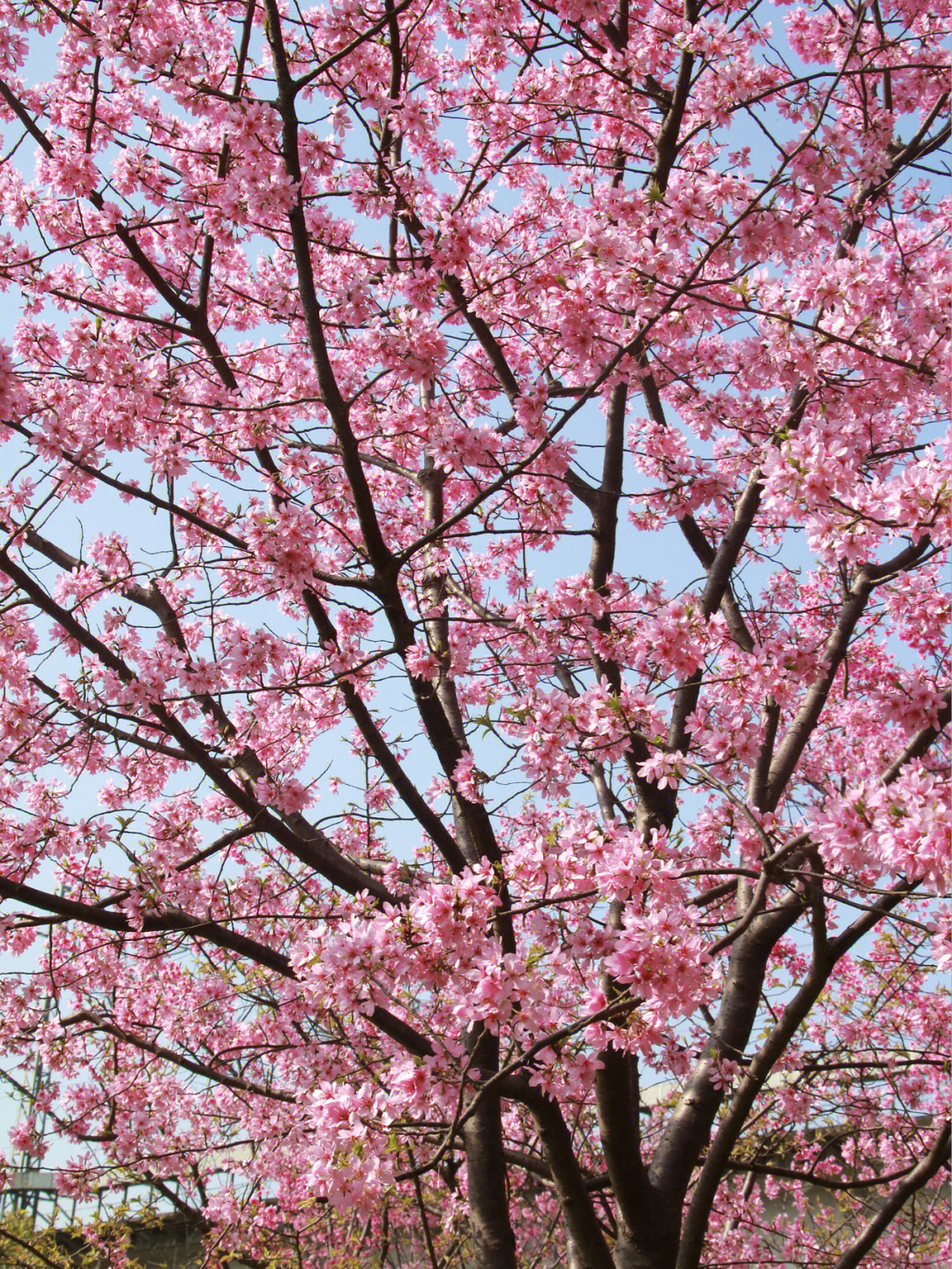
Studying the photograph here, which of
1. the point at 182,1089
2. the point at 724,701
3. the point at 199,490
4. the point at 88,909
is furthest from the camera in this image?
the point at 182,1089

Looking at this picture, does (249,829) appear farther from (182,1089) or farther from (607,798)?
(182,1089)

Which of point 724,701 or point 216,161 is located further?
point 216,161

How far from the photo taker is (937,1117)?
576 centimetres

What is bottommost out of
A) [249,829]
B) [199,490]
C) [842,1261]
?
[842,1261]

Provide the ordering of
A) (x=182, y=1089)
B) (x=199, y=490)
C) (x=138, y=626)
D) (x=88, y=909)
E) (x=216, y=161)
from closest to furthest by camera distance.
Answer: (x=88, y=909)
(x=216, y=161)
(x=138, y=626)
(x=199, y=490)
(x=182, y=1089)

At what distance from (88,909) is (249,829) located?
2.58ft

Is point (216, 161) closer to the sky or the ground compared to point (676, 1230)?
closer to the sky

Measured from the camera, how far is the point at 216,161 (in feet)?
15.0

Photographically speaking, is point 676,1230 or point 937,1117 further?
point 937,1117

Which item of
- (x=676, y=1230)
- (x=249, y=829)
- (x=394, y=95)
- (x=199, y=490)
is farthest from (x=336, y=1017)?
(x=394, y=95)

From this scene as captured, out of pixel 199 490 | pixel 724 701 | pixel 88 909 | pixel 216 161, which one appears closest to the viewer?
pixel 88 909

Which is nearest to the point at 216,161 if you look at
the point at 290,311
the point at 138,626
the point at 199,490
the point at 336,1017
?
the point at 290,311

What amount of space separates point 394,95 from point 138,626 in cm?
295

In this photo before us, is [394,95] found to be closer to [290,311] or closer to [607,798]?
[290,311]
